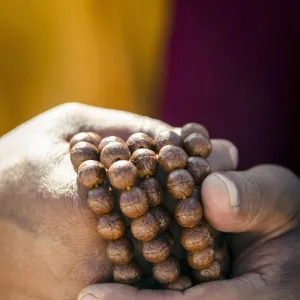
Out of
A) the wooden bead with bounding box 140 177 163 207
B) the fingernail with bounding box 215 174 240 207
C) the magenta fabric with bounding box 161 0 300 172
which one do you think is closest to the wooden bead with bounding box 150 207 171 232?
the wooden bead with bounding box 140 177 163 207

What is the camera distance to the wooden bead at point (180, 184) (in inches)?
35.1

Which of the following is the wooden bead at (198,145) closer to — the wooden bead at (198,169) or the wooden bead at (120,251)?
the wooden bead at (198,169)

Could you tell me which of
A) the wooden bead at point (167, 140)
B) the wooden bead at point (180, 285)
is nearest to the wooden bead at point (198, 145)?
the wooden bead at point (167, 140)

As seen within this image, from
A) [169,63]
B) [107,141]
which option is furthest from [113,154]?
[169,63]

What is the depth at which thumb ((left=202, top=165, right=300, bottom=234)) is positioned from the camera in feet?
2.94

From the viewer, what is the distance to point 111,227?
896 millimetres

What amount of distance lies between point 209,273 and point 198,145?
226 mm

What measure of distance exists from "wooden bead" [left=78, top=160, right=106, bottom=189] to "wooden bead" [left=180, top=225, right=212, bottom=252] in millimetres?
169

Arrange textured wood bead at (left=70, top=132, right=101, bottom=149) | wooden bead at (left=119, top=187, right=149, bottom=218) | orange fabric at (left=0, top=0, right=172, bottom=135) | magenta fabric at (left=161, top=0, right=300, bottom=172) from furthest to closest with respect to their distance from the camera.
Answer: orange fabric at (left=0, top=0, right=172, bottom=135)
magenta fabric at (left=161, top=0, right=300, bottom=172)
textured wood bead at (left=70, top=132, right=101, bottom=149)
wooden bead at (left=119, top=187, right=149, bottom=218)

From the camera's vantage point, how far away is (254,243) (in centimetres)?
105

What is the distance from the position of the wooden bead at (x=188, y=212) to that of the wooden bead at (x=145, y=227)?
4 centimetres

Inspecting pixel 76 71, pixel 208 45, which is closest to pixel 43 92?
pixel 76 71

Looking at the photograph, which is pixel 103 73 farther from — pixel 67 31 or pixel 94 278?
pixel 94 278

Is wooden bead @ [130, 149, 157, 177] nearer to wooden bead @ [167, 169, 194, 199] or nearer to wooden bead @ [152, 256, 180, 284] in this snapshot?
wooden bead @ [167, 169, 194, 199]
